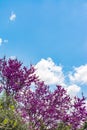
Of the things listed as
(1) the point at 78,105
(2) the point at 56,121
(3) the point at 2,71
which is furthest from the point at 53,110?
(3) the point at 2,71

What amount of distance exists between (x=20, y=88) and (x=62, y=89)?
2.15m

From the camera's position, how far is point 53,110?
48.8ft

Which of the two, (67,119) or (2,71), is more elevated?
(2,71)

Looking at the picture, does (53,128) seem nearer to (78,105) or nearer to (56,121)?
(56,121)

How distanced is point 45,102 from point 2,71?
7.62ft

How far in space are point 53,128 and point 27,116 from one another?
46.3 inches

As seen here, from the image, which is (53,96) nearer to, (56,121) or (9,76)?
(56,121)

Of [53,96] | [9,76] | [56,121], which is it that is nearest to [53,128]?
[56,121]

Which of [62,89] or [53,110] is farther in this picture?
[62,89]

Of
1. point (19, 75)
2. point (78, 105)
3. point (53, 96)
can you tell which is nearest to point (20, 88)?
point (19, 75)

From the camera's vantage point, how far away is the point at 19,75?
1491cm

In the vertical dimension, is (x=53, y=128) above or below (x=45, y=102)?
below

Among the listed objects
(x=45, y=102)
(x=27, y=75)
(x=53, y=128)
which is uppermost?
(x=27, y=75)

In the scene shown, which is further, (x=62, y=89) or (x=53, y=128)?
(x=62, y=89)
